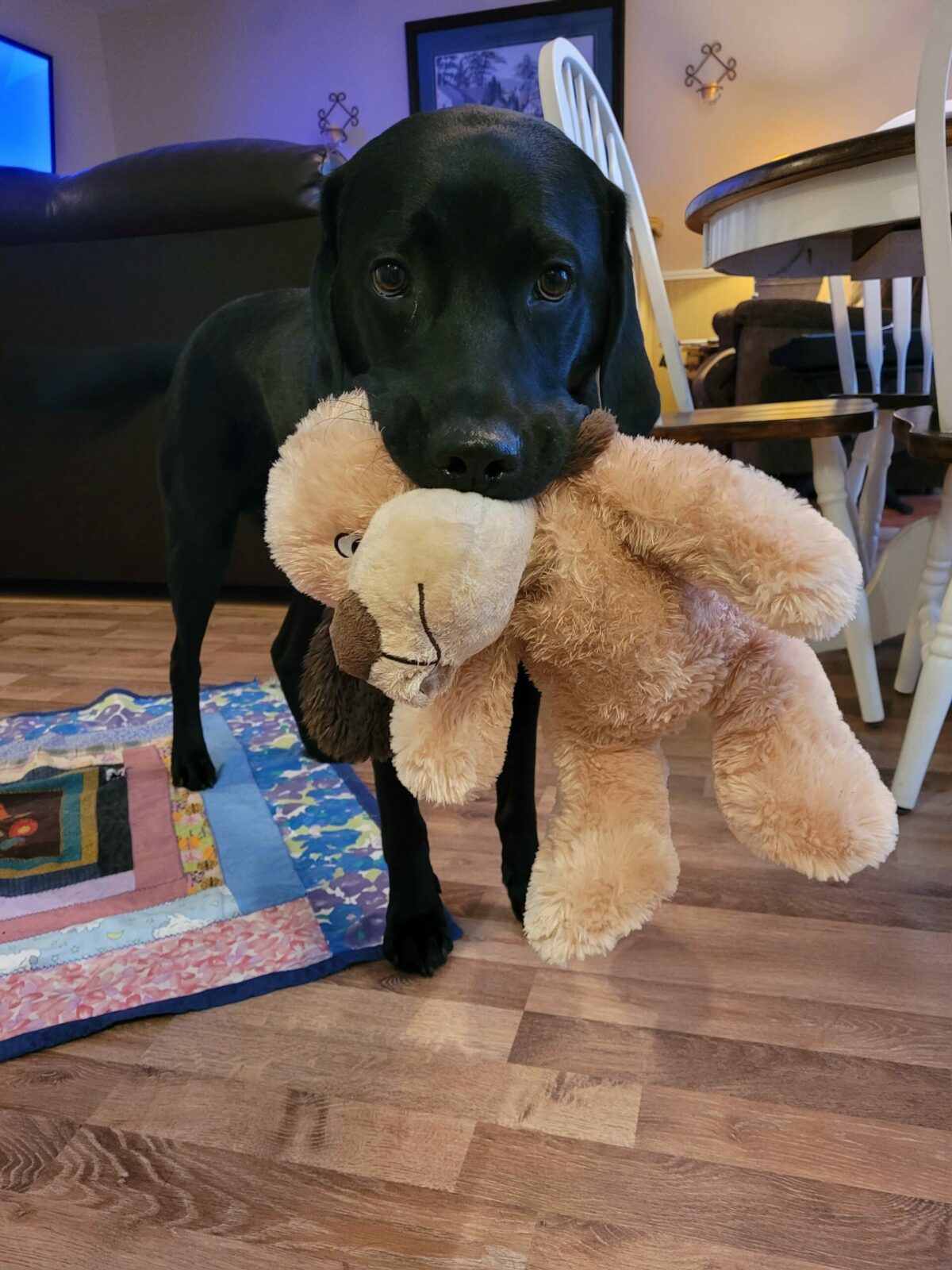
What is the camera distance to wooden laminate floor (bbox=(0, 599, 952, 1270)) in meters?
0.70

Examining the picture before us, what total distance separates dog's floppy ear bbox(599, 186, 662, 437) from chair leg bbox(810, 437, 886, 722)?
2.35ft

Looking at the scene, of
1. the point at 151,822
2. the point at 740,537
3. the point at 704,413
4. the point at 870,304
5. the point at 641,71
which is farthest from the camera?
the point at 641,71

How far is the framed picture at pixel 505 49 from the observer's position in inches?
208

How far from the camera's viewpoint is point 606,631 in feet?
1.98

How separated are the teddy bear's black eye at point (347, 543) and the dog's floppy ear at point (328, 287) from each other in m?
0.36

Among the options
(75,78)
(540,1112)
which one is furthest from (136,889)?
(75,78)

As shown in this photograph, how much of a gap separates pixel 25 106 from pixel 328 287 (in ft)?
19.9

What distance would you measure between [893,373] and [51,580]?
3102mm

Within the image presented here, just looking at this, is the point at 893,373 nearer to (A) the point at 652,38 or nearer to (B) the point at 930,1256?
(B) the point at 930,1256

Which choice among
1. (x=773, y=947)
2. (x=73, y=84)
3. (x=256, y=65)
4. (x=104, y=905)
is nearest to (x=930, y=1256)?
(x=773, y=947)

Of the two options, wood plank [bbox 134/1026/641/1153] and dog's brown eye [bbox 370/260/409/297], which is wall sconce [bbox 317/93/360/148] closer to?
dog's brown eye [bbox 370/260/409/297]

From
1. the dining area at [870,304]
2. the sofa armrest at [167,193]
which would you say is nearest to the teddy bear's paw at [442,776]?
the dining area at [870,304]

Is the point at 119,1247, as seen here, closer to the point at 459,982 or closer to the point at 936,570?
the point at 459,982

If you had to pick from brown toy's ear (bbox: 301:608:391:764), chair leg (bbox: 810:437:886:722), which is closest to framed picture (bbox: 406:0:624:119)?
chair leg (bbox: 810:437:886:722)
